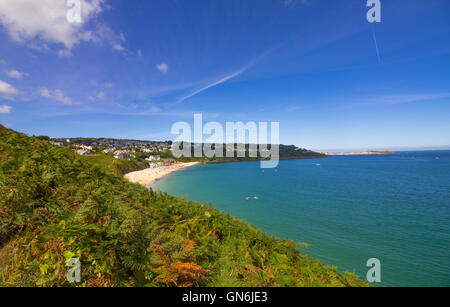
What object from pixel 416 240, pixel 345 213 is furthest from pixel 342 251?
pixel 345 213

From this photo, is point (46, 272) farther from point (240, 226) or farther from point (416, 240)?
point (416, 240)

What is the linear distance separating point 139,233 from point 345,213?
123 ft

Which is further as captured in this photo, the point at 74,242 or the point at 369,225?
the point at 369,225

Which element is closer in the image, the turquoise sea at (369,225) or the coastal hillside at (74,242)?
the coastal hillside at (74,242)

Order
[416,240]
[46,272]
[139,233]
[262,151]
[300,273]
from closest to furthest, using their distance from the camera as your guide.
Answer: [46,272]
[139,233]
[300,273]
[416,240]
[262,151]

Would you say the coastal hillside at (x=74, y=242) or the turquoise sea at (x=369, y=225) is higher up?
the coastal hillside at (x=74, y=242)

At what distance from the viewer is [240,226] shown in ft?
34.2

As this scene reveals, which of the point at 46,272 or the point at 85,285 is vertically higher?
the point at 46,272

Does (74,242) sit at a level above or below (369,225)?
above

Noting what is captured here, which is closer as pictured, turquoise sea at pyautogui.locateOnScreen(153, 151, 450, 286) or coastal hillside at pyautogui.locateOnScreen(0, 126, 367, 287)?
coastal hillside at pyautogui.locateOnScreen(0, 126, 367, 287)

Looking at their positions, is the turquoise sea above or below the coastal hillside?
below
